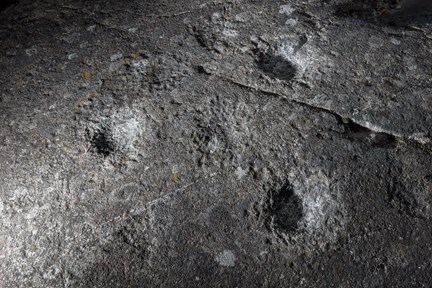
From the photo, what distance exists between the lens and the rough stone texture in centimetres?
123

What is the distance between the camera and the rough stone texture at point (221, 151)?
123cm

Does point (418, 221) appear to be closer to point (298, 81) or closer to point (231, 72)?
point (298, 81)

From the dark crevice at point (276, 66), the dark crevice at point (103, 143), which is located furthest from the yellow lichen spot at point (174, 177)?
the dark crevice at point (276, 66)

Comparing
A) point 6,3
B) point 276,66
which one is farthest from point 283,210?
point 6,3

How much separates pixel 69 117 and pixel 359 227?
78 centimetres

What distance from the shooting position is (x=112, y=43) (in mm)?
1580

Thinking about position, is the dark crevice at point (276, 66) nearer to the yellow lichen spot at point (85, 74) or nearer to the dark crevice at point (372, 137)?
the dark crevice at point (372, 137)

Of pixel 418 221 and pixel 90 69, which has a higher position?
pixel 90 69

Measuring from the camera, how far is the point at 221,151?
4.43 ft

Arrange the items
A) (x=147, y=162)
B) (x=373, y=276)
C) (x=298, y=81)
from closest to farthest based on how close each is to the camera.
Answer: (x=373, y=276)
(x=147, y=162)
(x=298, y=81)

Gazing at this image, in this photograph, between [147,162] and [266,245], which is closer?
[266,245]

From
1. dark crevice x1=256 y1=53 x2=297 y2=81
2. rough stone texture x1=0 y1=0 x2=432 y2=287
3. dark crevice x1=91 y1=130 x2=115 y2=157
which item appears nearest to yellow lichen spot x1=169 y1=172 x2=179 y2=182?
rough stone texture x1=0 y1=0 x2=432 y2=287

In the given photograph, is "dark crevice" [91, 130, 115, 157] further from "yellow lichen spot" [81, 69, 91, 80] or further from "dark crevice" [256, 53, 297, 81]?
"dark crevice" [256, 53, 297, 81]

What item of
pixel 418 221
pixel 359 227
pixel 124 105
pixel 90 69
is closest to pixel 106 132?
pixel 124 105
